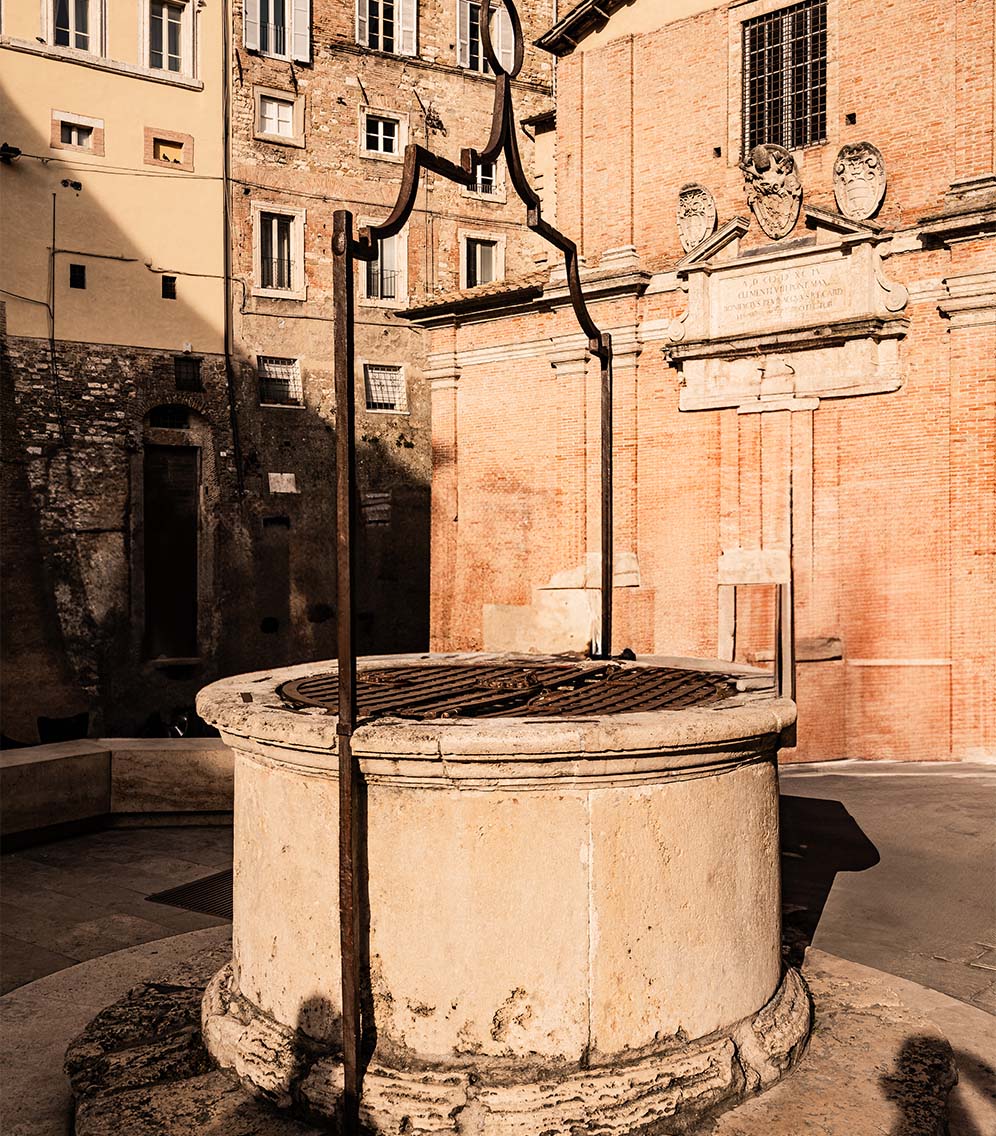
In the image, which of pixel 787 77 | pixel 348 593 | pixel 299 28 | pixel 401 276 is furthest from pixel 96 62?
pixel 348 593

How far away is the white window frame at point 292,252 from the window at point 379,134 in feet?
7.55

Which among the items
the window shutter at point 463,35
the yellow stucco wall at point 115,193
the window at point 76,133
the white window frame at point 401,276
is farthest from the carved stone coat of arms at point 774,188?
the window at point 76,133

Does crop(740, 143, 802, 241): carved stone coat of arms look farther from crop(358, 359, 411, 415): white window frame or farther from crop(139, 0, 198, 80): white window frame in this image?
crop(139, 0, 198, 80): white window frame

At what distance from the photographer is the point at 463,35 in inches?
926

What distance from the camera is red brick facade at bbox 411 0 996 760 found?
11883 mm

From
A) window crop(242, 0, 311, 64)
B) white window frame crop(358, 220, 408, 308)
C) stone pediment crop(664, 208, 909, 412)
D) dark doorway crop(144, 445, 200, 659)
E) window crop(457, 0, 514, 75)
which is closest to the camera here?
stone pediment crop(664, 208, 909, 412)

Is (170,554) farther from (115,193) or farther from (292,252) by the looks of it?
(115,193)

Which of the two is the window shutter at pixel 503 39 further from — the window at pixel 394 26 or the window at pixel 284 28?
the window at pixel 284 28

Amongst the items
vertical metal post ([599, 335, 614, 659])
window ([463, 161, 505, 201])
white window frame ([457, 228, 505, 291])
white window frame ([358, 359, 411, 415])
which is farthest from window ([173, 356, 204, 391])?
vertical metal post ([599, 335, 614, 659])

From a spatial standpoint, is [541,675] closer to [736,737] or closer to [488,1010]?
[736,737]

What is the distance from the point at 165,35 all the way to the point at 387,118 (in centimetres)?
459

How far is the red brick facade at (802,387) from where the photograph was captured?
1188 centimetres

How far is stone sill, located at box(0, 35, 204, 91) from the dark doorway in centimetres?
696

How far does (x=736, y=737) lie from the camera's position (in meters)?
3.56
